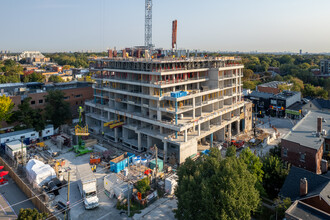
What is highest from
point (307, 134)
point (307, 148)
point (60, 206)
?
point (307, 134)

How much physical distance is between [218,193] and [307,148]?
66.1ft

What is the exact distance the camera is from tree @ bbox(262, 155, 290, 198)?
30.3 metres

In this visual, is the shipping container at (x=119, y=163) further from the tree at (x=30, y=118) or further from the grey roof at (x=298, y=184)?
the grey roof at (x=298, y=184)

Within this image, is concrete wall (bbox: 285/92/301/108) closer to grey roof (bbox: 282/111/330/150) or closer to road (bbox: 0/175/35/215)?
grey roof (bbox: 282/111/330/150)

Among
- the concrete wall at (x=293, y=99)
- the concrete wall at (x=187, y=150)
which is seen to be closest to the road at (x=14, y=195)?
the concrete wall at (x=187, y=150)

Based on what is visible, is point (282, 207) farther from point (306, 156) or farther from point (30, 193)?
point (30, 193)

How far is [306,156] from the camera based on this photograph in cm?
3488

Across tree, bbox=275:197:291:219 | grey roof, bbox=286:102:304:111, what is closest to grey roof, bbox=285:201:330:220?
tree, bbox=275:197:291:219

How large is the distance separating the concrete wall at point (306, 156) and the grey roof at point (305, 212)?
14.1 m

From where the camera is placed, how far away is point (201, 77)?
55.2 m

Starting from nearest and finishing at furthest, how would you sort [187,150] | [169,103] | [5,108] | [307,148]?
[307,148] → [187,150] → [169,103] → [5,108]

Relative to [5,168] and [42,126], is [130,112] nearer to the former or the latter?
[42,126]

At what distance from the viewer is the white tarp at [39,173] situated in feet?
112

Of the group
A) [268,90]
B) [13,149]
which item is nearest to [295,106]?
[268,90]
